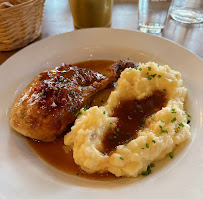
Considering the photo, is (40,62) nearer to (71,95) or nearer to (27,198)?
(71,95)

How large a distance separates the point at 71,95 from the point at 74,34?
67.9 inches

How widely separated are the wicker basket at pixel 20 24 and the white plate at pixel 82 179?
538mm

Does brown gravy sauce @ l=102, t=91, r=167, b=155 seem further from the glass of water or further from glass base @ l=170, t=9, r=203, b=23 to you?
glass base @ l=170, t=9, r=203, b=23

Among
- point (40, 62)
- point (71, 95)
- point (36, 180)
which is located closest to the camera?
point (36, 180)

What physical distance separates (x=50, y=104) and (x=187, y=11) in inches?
171

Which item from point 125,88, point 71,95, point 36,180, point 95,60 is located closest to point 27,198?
point 36,180

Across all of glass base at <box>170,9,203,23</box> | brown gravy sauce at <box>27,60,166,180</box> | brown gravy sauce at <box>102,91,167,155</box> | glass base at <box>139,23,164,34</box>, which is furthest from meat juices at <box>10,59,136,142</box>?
glass base at <box>170,9,203,23</box>

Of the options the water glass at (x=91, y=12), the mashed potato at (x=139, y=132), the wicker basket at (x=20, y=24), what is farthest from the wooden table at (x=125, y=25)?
the mashed potato at (x=139, y=132)

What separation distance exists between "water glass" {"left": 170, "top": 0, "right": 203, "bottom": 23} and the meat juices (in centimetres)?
319

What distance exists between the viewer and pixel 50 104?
333cm

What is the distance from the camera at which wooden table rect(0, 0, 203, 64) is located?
16.5ft

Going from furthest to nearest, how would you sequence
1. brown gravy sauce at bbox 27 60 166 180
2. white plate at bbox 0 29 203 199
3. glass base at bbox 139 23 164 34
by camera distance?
glass base at bbox 139 23 164 34, brown gravy sauce at bbox 27 60 166 180, white plate at bbox 0 29 203 199

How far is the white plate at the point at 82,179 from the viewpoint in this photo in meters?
2.54

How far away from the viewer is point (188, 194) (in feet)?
7.95
